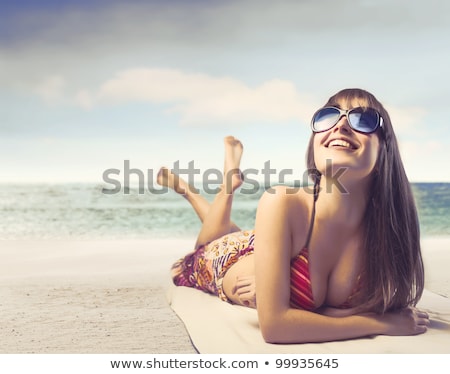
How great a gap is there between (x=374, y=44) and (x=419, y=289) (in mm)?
4997

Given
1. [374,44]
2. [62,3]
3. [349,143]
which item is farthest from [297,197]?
[374,44]

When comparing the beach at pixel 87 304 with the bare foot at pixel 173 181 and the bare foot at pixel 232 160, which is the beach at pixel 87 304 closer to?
the bare foot at pixel 173 181

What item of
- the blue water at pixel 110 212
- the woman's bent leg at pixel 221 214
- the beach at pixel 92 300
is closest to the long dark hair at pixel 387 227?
the beach at pixel 92 300

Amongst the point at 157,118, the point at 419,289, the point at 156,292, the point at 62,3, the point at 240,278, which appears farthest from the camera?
the point at 157,118

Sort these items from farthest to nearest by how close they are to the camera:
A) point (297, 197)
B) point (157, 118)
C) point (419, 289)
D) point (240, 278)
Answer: point (157, 118) → point (240, 278) → point (419, 289) → point (297, 197)

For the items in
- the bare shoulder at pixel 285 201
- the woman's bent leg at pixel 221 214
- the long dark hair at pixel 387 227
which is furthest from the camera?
the woman's bent leg at pixel 221 214

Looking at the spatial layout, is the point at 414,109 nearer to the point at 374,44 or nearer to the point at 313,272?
the point at 374,44

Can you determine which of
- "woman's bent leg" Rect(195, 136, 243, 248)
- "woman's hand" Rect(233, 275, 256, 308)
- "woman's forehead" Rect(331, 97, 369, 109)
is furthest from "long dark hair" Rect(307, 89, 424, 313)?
"woman's bent leg" Rect(195, 136, 243, 248)

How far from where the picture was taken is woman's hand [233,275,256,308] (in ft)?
5.25

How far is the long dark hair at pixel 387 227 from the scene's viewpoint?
1.36 m

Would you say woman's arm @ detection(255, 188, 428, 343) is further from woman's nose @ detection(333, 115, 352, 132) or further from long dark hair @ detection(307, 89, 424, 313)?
woman's nose @ detection(333, 115, 352, 132)

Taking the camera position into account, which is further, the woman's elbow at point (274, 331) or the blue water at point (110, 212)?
the blue water at point (110, 212)

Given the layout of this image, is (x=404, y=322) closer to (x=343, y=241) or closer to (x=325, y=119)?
(x=343, y=241)
